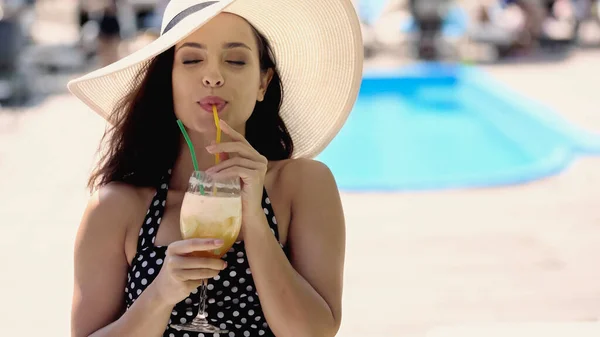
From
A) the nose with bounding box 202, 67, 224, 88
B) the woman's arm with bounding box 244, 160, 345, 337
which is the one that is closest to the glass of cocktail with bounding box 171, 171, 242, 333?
the woman's arm with bounding box 244, 160, 345, 337

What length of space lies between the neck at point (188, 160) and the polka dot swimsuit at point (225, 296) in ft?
0.56

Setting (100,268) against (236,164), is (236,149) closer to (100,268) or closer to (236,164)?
(236,164)

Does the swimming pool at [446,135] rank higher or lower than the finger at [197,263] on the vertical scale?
higher

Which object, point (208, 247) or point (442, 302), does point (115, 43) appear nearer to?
point (442, 302)

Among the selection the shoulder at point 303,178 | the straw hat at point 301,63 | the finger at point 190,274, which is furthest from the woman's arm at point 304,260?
the straw hat at point 301,63

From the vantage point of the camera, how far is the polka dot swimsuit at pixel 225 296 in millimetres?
2004

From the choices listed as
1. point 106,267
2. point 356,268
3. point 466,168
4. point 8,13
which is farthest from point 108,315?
point 8,13

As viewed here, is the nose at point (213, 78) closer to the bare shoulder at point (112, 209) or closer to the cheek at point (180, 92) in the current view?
the cheek at point (180, 92)

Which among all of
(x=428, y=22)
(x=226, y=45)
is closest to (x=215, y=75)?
(x=226, y=45)

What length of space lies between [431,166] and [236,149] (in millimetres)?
7521

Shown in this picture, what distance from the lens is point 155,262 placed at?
1.99m

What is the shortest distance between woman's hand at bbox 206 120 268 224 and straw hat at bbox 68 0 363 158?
0.33 metres

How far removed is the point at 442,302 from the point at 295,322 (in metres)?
2.44

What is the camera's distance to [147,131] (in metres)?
2.18
